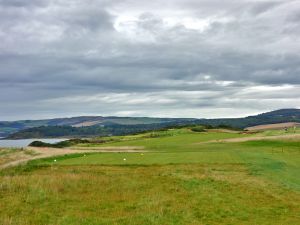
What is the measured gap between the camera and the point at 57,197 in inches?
1069

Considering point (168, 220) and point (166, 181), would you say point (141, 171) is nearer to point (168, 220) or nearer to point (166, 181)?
point (166, 181)

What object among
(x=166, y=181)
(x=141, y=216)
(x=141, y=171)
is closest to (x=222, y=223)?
(x=141, y=216)

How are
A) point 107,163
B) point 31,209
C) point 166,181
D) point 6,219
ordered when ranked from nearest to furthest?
point 6,219
point 31,209
point 166,181
point 107,163

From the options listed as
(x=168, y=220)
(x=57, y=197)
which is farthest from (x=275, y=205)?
(x=57, y=197)

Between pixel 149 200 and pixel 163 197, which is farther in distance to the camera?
pixel 163 197

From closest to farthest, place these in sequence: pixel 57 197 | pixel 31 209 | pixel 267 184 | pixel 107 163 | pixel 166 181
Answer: pixel 31 209 → pixel 57 197 → pixel 267 184 → pixel 166 181 → pixel 107 163

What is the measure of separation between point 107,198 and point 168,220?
7454 mm

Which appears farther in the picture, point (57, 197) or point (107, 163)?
point (107, 163)

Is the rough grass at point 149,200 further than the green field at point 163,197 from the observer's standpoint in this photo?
No

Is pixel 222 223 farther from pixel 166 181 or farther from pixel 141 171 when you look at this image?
pixel 141 171

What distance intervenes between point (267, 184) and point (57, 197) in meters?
14.0

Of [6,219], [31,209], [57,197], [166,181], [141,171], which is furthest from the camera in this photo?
[141,171]

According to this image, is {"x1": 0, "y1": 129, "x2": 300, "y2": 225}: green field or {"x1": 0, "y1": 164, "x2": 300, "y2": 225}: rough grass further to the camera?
{"x1": 0, "y1": 129, "x2": 300, "y2": 225}: green field

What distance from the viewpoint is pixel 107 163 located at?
52.7 metres
